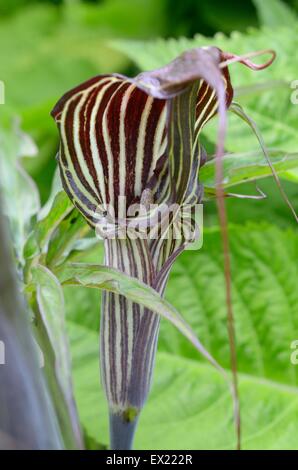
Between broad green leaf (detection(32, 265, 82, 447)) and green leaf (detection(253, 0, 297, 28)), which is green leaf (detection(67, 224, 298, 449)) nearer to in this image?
broad green leaf (detection(32, 265, 82, 447))

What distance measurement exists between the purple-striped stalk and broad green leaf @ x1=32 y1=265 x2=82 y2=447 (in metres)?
0.03

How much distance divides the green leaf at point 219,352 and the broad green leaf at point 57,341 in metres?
0.20

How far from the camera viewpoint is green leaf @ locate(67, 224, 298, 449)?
0.53 m

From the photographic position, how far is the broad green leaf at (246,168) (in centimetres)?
35

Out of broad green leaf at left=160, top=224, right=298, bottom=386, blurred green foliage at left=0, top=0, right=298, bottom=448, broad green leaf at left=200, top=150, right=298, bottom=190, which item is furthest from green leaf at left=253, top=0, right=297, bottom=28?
broad green leaf at left=200, top=150, right=298, bottom=190

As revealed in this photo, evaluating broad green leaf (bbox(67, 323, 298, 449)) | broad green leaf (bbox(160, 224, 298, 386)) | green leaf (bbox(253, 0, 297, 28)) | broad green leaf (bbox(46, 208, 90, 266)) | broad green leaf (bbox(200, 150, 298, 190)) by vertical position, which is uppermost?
green leaf (bbox(253, 0, 297, 28))

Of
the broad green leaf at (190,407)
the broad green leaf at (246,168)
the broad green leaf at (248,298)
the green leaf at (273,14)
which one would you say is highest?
the green leaf at (273,14)

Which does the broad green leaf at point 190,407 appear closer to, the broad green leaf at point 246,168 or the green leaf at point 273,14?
the broad green leaf at point 246,168

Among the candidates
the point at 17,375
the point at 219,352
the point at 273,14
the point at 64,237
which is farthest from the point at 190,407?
the point at 273,14

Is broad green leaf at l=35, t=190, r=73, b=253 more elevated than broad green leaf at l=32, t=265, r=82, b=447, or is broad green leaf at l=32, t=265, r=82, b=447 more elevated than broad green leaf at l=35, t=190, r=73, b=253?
broad green leaf at l=35, t=190, r=73, b=253

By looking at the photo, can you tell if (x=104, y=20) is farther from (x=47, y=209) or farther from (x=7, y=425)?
(x=7, y=425)

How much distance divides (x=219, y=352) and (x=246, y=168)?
0.83ft

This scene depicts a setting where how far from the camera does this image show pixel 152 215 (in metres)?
0.33

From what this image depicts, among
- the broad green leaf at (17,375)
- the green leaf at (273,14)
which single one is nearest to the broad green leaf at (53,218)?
the broad green leaf at (17,375)
